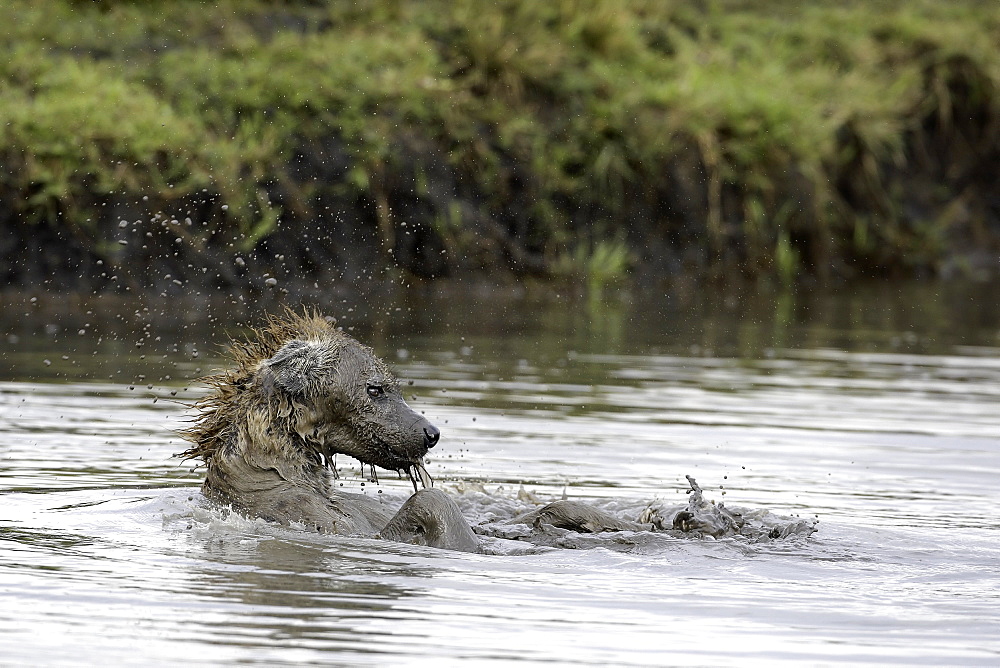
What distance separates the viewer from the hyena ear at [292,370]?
7082 mm

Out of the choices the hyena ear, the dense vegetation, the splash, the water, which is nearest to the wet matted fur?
the hyena ear

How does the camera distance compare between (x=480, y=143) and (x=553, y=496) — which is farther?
(x=480, y=143)

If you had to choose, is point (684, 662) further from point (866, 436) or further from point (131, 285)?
point (131, 285)

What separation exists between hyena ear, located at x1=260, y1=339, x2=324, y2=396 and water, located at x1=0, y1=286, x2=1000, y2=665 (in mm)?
629

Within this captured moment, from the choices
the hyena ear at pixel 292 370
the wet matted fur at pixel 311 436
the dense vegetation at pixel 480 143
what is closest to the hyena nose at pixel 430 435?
the wet matted fur at pixel 311 436

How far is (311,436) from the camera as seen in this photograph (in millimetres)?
7195

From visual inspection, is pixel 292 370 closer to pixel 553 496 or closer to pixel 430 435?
pixel 430 435

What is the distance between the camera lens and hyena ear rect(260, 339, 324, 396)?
7082mm

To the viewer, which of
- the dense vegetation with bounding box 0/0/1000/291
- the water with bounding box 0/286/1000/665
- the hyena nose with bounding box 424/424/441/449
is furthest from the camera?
the dense vegetation with bounding box 0/0/1000/291

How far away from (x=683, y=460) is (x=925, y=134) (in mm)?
16438

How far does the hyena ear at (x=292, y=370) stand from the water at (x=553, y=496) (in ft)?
2.06

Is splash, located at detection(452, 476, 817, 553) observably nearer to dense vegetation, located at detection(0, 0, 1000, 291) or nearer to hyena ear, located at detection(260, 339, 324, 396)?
hyena ear, located at detection(260, 339, 324, 396)

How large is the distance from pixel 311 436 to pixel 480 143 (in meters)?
13.7

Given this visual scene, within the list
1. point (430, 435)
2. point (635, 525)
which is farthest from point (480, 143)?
point (430, 435)
